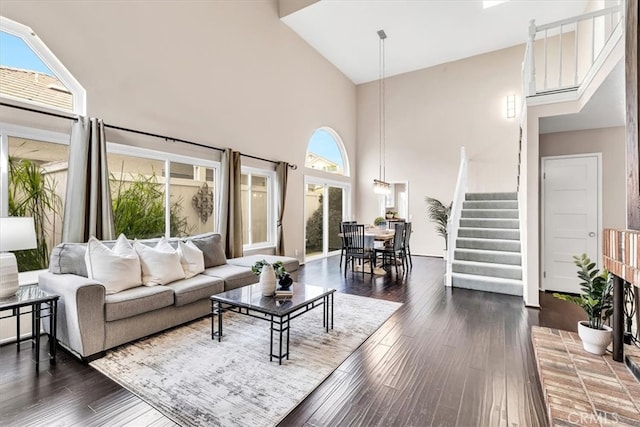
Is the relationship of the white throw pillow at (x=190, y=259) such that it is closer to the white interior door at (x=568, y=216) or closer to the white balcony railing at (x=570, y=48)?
the white balcony railing at (x=570, y=48)

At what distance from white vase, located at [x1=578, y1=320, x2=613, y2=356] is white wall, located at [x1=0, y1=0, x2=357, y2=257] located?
16.4ft

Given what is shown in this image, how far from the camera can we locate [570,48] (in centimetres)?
665

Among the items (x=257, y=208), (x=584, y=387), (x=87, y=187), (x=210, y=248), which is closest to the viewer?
(x=584, y=387)

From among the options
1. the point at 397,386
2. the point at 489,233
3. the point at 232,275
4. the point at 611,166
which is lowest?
the point at 397,386

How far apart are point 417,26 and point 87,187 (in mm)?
6804

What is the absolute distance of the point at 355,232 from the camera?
18.8 ft

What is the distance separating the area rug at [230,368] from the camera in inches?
74.7

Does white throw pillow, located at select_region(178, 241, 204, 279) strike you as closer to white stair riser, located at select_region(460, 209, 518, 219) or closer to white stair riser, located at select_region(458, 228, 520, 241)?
white stair riser, located at select_region(458, 228, 520, 241)

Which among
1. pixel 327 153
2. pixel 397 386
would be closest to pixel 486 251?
pixel 397 386

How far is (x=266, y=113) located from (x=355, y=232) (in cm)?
294

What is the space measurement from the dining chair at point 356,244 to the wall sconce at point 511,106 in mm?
4885

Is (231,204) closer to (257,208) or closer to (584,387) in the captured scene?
(257,208)

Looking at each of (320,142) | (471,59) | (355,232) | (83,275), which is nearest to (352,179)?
(320,142)

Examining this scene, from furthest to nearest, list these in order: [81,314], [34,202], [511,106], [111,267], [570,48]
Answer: [511,106]
[570,48]
[34,202]
[111,267]
[81,314]
